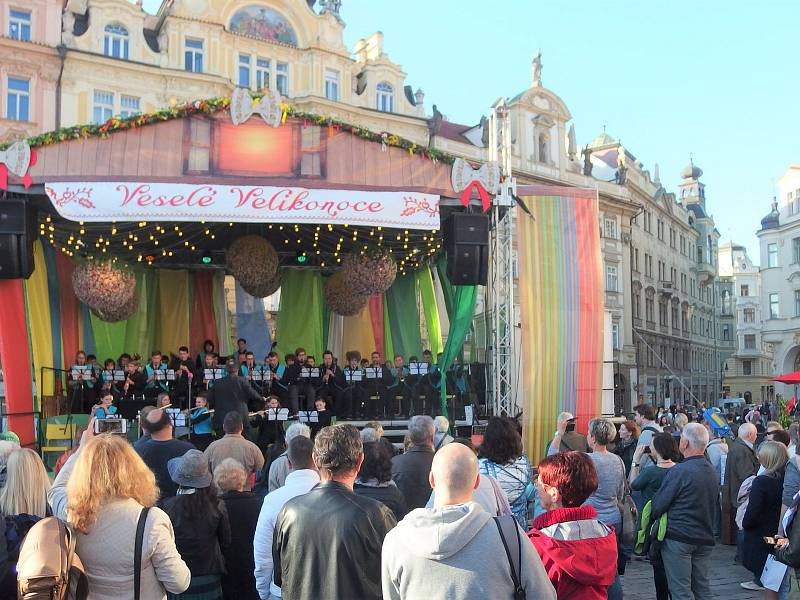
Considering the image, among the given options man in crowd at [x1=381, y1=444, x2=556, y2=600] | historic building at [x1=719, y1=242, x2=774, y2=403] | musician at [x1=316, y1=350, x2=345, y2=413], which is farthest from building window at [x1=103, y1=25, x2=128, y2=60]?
historic building at [x1=719, y1=242, x2=774, y2=403]

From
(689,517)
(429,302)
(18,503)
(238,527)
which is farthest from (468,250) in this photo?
(18,503)

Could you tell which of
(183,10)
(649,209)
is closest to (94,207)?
(183,10)

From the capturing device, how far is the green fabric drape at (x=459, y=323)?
1191 cm

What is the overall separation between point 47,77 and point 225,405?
607 inches

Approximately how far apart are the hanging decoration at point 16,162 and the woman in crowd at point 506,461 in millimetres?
7528

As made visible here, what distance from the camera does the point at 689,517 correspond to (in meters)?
4.89

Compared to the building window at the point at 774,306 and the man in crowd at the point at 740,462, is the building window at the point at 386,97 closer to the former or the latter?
the man in crowd at the point at 740,462

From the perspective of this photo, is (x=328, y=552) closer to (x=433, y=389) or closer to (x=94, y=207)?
(x=94, y=207)

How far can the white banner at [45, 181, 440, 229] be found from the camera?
9.64 metres

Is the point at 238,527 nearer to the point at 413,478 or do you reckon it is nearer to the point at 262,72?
the point at 413,478

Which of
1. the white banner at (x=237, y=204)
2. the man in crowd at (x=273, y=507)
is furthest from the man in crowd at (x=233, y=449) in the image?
the white banner at (x=237, y=204)

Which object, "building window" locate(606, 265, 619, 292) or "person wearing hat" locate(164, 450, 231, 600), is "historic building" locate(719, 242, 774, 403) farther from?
"person wearing hat" locate(164, 450, 231, 600)

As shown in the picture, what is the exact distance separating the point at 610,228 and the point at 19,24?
25.2 meters

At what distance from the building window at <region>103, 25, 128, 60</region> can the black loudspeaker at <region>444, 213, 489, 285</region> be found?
15.7 m
